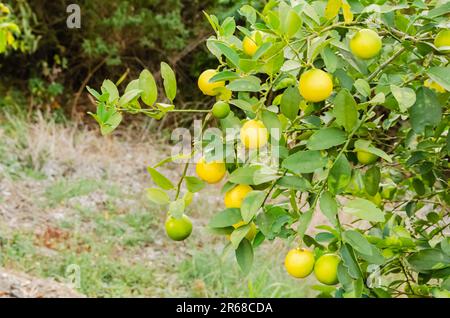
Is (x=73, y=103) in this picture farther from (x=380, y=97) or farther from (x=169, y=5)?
(x=380, y=97)

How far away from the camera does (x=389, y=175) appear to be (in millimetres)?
1385

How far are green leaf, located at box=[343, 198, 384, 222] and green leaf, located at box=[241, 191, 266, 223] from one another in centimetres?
10

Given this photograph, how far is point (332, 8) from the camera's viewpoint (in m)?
0.72

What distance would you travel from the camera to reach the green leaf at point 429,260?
91 cm

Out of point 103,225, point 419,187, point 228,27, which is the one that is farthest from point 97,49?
point 228,27

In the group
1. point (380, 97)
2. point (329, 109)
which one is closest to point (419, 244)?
point (329, 109)

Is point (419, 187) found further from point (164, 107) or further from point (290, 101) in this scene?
point (164, 107)

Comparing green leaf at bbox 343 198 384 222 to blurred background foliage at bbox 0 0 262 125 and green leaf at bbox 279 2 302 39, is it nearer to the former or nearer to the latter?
green leaf at bbox 279 2 302 39

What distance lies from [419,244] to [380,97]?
0.36 m

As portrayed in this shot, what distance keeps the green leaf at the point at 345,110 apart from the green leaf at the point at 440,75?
0.33 ft

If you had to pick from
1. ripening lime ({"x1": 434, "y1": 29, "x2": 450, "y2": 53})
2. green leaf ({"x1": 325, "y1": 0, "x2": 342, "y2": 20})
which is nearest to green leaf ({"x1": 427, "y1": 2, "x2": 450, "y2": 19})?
ripening lime ({"x1": 434, "y1": 29, "x2": 450, "y2": 53})

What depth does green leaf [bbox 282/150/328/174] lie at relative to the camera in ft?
2.48
